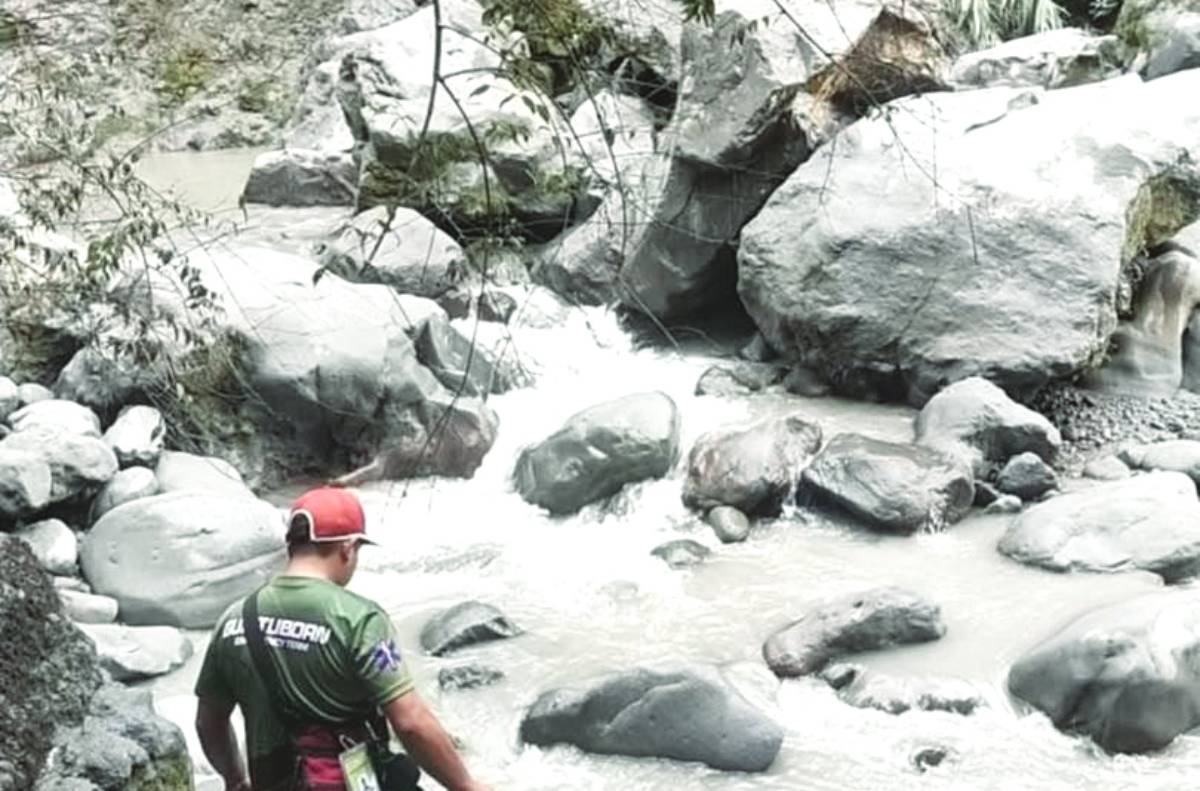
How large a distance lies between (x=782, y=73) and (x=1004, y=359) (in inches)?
A: 91.9

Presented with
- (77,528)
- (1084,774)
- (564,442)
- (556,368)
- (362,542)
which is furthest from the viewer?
(556,368)

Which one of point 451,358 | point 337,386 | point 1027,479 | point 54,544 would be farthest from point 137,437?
point 1027,479

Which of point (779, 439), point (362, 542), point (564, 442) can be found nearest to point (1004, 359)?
point (779, 439)

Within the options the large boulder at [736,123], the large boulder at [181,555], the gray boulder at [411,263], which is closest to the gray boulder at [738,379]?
the large boulder at [736,123]

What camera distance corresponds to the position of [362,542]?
297 cm

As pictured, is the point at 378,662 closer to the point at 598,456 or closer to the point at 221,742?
the point at 221,742

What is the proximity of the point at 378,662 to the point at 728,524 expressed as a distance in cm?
476

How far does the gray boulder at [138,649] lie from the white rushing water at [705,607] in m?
0.09

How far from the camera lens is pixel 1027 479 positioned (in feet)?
25.0

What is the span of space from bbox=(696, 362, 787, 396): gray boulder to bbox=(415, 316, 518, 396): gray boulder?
43.0 inches

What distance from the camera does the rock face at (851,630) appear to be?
6.13 m

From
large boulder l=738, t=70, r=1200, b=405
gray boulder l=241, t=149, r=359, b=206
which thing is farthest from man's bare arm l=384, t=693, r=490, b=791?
gray boulder l=241, t=149, r=359, b=206

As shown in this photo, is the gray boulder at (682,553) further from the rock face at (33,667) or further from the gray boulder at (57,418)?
the rock face at (33,667)

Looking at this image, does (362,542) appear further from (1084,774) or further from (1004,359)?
(1004,359)
